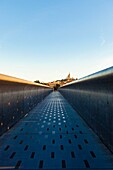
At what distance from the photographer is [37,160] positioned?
5.05 metres

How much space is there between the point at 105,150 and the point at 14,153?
3009 mm

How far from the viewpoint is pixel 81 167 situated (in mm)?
4605

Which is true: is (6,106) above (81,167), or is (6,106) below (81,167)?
above

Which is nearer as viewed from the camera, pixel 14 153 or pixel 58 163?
pixel 58 163

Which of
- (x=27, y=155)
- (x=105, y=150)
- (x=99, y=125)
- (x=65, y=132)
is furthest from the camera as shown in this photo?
(x=65, y=132)

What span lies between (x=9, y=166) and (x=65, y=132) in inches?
154

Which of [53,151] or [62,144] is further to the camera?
[62,144]

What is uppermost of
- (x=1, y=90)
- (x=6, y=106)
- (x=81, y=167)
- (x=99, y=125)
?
(x=1, y=90)

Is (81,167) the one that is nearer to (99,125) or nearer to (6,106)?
(99,125)

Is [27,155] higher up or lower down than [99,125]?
lower down

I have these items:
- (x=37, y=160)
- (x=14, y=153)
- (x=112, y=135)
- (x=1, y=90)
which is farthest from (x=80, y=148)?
(x=1, y=90)

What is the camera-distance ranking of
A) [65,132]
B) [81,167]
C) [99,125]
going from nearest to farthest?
[81,167], [99,125], [65,132]

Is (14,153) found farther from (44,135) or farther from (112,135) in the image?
(112,135)

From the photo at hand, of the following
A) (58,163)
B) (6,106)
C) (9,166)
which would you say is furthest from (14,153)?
(6,106)
